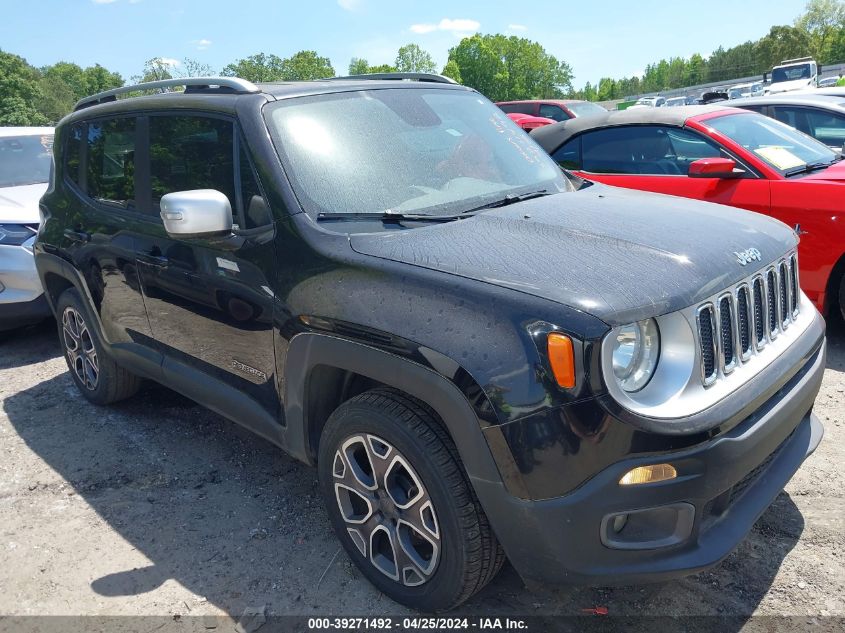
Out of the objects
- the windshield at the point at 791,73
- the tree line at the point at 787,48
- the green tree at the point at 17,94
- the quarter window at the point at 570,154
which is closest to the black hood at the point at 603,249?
the quarter window at the point at 570,154

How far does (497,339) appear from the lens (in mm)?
2082

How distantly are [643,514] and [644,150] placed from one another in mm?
4218

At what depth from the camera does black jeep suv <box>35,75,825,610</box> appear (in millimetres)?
2049

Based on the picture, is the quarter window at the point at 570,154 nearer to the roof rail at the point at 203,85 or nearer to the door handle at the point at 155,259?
the roof rail at the point at 203,85

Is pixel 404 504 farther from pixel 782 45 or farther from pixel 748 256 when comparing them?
pixel 782 45

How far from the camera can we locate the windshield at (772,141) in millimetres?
5245

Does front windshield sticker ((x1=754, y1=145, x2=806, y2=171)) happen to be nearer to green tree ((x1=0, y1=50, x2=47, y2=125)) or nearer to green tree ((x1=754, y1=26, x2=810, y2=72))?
green tree ((x1=0, y1=50, x2=47, y2=125))

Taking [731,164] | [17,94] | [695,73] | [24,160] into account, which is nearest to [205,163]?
[731,164]

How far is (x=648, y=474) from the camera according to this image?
2.03 metres

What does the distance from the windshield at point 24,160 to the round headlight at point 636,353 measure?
259 inches

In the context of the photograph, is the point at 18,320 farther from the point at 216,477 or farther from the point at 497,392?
the point at 497,392

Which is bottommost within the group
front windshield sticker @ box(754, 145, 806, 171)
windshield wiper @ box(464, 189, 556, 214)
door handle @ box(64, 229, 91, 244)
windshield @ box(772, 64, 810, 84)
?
front windshield sticker @ box(754, 145, 806, 171)

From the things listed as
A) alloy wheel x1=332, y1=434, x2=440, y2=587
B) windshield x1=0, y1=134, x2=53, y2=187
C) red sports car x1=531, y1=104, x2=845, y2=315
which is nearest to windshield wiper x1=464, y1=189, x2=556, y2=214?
alloy wheel x1=332, y1=434, x2=440, y2=587

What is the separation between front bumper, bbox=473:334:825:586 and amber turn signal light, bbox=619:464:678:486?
0.05 feet
